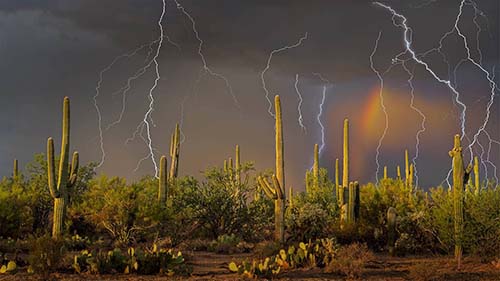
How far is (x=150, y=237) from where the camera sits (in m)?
26.0

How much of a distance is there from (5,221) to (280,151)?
1201 centimetres

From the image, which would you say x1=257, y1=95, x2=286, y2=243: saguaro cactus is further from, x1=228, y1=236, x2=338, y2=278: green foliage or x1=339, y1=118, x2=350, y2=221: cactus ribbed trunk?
x1=339, y1=118, x2=350, y2=221: cactus ribbed trunk

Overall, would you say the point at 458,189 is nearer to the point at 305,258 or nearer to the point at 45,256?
the point at 305,258

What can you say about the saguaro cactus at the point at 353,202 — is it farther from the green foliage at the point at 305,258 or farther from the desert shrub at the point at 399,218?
the green foliage at the point at 305,258

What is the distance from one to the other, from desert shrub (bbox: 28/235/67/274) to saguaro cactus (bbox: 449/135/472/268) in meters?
12.5

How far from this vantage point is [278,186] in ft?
84.9

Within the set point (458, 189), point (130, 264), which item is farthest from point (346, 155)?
point (130, 264)

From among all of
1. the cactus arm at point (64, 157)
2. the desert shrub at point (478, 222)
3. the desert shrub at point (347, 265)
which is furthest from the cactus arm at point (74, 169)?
the desert shrub at point (478, 222)

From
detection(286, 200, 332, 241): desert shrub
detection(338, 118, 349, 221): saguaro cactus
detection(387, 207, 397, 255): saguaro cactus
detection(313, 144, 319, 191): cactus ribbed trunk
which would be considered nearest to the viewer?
detection(387, 207, 397, 255): saguaro cactus

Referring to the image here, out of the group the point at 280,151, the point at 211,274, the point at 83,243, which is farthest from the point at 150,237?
the point at 211,274

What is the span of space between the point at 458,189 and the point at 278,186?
7.00 metres

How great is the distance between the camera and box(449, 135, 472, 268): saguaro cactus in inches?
859

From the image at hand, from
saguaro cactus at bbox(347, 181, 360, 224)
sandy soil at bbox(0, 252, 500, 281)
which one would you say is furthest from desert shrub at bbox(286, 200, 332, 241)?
sandy soil at bbox(0, 252, 500, 281)

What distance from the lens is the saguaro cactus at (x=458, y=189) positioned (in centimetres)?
2181
